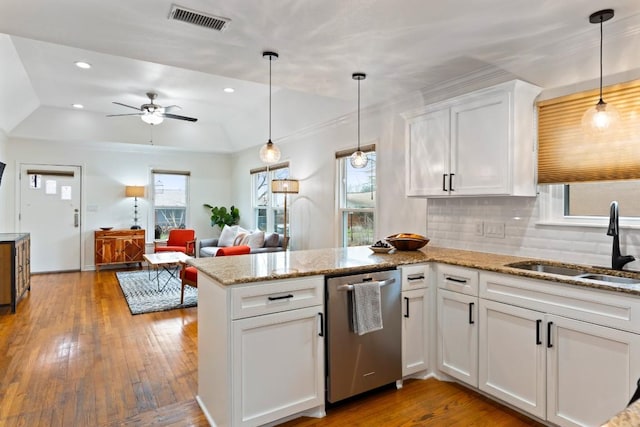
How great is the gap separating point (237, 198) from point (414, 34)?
6.70 m

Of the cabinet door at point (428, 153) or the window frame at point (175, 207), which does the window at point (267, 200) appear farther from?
the cabinet door at point (428, 153)

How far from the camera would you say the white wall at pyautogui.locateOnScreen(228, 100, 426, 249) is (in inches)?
161

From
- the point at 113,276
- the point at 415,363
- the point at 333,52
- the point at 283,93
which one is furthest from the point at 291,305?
the point at 113,276

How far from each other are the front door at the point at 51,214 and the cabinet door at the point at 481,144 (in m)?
7.32

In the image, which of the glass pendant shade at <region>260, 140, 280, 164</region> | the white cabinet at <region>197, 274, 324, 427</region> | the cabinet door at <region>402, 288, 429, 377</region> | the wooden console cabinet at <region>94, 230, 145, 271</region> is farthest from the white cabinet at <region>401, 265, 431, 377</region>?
the wooden console cabinet at <region>94, 230, 145, 271</region>

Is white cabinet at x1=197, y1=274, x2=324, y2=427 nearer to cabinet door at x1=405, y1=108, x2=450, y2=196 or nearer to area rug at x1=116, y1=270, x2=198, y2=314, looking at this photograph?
cabinet door at x1=405, y1=108, x2=450, y2=196

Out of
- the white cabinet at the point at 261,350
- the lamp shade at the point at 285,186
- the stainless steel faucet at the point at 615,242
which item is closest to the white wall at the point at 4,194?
the lamp shade at the point at 285,186

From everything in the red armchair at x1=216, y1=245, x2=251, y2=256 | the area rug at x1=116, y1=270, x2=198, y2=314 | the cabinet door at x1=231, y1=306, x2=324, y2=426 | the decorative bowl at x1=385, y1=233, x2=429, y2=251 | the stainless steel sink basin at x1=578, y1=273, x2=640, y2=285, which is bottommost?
the area rug at x1=116, y1=270, x2=198, y2=314

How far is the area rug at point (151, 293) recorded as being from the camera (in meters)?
4.84

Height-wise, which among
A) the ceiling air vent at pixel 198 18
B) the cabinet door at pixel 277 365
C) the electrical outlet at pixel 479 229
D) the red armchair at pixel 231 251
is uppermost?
the ceiling air vent at pixel 198 18

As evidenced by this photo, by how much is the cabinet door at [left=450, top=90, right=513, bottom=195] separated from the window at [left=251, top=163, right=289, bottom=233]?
12.5 feet

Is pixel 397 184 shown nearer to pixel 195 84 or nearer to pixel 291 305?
pixel 291 305

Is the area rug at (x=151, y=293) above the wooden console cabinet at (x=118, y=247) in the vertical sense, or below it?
below

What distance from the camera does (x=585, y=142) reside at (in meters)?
2.54
